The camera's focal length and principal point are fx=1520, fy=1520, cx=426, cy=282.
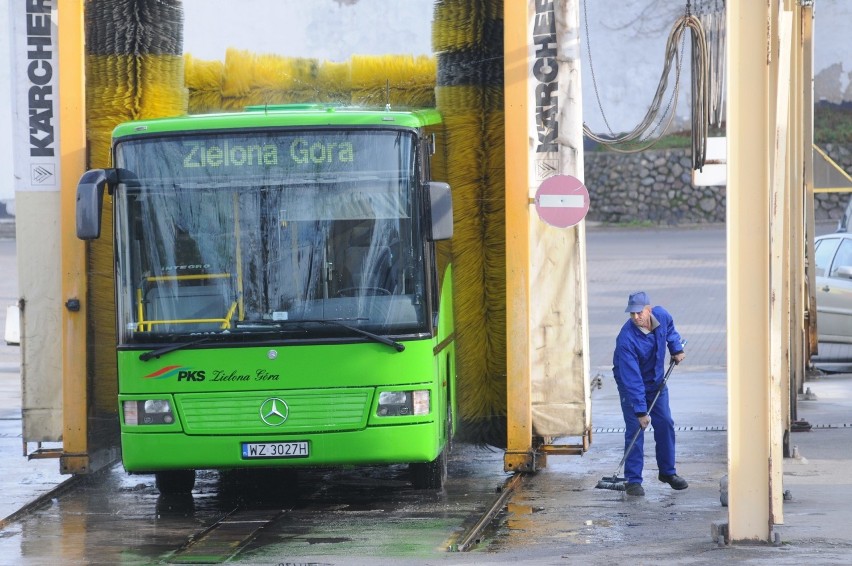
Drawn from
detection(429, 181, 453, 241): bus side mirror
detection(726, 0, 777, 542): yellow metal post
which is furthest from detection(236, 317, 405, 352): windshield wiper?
detection(726, 0, 777, 542): yellow metal post

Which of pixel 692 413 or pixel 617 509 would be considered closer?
pixel 617 509

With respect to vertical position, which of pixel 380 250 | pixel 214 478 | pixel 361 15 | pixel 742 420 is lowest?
pixel 214 478

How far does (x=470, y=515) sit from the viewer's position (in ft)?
34.5

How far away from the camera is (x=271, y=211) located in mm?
10531

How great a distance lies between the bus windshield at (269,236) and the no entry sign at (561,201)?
3.99ft

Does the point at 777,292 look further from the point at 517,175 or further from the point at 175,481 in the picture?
the point at 175,481

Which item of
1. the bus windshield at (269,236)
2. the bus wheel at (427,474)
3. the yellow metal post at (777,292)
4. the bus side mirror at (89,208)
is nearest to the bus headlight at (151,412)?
the bus windshield at (269,236)

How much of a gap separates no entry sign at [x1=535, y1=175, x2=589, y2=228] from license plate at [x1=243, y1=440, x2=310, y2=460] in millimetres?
2538

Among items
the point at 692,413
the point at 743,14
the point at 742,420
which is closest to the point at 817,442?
the point at 692,413

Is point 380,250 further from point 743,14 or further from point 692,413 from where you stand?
point 692,413

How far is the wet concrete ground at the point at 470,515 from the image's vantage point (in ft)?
30.3

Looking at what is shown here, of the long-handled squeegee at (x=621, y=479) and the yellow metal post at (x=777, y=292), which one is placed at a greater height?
the yellow metal post at (x=777, y=292)

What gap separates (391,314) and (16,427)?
6.62 m

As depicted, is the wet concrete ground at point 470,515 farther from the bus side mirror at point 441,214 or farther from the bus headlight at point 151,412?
the bus side mirror at point 441,214
